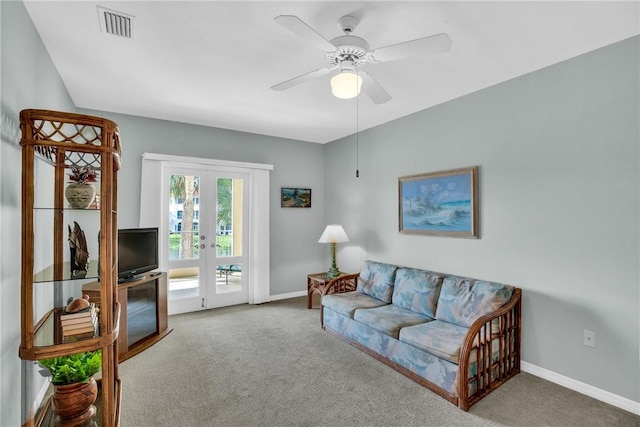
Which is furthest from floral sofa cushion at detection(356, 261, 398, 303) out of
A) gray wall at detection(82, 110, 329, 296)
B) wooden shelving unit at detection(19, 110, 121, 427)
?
wooden shelving unit at detection(19, 110, 121, 427)

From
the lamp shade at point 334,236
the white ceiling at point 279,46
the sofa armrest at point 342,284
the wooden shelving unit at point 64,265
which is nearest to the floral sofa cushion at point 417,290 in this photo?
the sofa armrest at point 342,284

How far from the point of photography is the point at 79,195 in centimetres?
196

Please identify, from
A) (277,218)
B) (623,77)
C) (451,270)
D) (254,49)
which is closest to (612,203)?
(623,77)

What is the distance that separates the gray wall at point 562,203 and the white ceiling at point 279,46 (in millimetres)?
247

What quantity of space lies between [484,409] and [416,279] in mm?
1371

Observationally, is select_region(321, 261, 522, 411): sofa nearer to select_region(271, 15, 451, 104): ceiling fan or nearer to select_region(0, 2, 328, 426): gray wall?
select_region(0, 2, 328, 426): gray wall

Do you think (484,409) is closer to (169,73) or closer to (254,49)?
(254,49)

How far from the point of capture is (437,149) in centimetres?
372

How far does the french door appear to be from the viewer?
14.5 ft

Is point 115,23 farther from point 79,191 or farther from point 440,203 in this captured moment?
point 440,203

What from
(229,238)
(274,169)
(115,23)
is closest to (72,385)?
(115,23)

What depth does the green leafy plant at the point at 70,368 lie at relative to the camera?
1865 millimetres

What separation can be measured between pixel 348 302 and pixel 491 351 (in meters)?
1.52

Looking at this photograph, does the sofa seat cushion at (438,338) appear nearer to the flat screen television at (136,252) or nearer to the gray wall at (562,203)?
the gray wall at (562,203)
